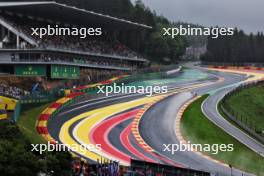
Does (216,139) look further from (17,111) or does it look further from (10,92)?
(10,92)

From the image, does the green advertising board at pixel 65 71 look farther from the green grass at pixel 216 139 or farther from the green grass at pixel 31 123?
the green grass at pixel 216 139

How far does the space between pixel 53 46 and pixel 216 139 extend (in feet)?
99.7

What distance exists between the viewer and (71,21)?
269 ft

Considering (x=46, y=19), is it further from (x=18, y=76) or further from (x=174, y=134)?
(x=174, y=134)

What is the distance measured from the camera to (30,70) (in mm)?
64375

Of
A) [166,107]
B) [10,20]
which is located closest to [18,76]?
[10,20]

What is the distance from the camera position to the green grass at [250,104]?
193 ft

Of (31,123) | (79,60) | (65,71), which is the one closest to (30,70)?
(65,71)

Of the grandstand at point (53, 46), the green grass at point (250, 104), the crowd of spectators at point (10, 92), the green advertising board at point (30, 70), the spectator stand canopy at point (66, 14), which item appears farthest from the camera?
the spectator stand canopy at point (66, 14)

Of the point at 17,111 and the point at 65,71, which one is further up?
the point at 65,71

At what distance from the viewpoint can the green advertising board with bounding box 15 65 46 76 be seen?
6419 centimetres

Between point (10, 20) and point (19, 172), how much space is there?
4779cm

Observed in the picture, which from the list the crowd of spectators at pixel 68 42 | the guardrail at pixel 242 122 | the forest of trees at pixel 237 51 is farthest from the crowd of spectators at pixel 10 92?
the forest of trees at pixel 237 51

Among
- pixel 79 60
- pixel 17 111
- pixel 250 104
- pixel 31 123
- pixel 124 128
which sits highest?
pixel 79 60
